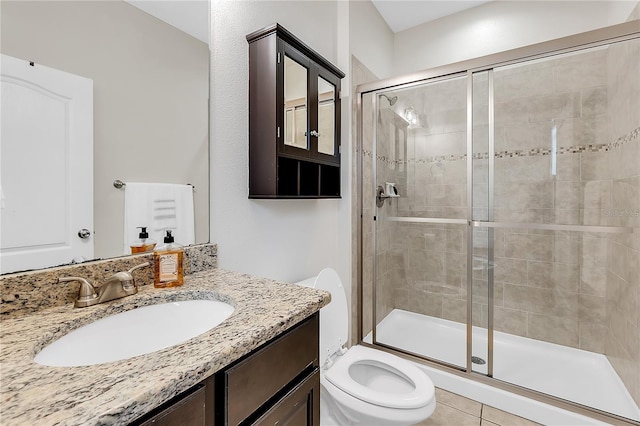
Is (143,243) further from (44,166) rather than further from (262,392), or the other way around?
(262,392)

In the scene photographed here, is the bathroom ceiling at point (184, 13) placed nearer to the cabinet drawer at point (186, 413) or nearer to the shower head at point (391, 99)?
the cabinet drawer at point (186, 413)

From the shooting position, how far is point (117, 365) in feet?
1.57

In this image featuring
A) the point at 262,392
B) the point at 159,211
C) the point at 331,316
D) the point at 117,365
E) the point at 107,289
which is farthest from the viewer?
the point at 331,316

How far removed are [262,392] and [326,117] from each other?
132 cm

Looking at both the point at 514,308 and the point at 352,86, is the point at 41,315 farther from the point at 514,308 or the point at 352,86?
the point at 514,308

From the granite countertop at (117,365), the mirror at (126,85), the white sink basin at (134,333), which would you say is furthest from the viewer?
the mirror at (126,85)

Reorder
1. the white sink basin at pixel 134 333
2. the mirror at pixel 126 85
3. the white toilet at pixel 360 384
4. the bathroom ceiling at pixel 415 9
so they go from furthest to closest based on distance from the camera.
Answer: the bathroom ceiling at pixel 415 9 → the white toilet at pixel 360 384 → the mirror at pixel 126 85 → the white sink basin at pixel 134 333

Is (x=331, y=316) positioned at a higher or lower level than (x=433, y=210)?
lower

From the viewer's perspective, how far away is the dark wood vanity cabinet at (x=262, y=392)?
0.49 metres

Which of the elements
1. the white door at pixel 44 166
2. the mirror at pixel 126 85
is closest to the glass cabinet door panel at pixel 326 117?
the mirror at pixel 126 85

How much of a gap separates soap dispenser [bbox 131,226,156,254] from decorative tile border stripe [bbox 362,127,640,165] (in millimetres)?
1518

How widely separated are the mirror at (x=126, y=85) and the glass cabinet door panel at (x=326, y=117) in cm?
60

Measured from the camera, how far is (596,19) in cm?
201

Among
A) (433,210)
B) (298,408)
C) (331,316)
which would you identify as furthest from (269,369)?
(433,210)
